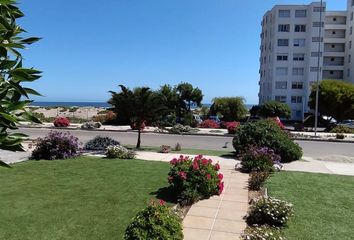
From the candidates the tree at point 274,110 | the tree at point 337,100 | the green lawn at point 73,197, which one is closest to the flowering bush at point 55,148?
the green lawn at point 73,197

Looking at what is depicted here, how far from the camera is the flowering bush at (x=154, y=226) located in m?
6.04

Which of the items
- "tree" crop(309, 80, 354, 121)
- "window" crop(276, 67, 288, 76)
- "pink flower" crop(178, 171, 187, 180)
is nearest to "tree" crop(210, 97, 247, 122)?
"tree" crop(309, 80, 354, 121)

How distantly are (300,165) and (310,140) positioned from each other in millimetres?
16081

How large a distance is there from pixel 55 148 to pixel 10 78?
14322 mm

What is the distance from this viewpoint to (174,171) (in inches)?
388

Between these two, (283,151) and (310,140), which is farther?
(310,140)

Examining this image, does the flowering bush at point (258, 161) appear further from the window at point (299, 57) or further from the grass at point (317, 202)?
the window at point (299, 57)

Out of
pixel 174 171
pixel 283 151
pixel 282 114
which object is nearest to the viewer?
pixel 174 171

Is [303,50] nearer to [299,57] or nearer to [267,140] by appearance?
[299,57]

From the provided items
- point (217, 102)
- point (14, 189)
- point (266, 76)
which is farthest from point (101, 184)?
point (266, 76)

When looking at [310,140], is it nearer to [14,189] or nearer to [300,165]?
[300,165]

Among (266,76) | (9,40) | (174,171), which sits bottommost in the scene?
(174,171)

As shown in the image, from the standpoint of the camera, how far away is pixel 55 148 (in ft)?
51.9

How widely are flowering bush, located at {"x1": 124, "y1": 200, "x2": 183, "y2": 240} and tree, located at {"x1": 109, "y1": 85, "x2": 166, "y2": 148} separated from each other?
14.3 m
